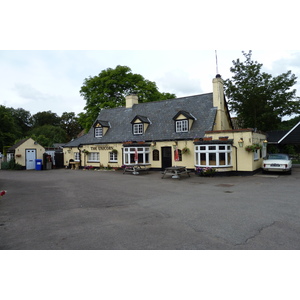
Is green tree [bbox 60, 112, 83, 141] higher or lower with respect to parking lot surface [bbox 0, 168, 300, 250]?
higher

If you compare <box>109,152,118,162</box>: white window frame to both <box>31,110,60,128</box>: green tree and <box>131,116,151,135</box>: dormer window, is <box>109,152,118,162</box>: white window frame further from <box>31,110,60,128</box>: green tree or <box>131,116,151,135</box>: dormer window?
<box>31,110,60,128</box>: green tree

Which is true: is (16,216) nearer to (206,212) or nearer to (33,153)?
(206,212)

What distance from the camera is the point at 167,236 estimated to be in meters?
5.57

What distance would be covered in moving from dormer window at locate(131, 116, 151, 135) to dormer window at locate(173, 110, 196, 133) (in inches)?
132

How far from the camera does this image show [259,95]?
25625 millimetres

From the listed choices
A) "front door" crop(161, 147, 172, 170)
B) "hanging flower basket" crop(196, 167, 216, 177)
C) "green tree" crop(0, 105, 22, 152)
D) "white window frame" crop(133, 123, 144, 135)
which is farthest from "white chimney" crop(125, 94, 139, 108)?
"green tree" crop(0, 105, 22, 152)

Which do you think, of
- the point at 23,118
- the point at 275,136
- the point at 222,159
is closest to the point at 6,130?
the point at 23,118

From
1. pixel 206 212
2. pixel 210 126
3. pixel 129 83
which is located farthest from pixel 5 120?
pixel 206 212

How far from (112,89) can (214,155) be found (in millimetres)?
21618

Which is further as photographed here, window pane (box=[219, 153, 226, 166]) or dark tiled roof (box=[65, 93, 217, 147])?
dark tiled roof (box=[65, 93, 217, 147])

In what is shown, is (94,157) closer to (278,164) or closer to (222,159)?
(222,159)

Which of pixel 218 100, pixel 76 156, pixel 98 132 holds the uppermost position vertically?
pixel 218 100

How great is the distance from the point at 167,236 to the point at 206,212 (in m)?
2.50

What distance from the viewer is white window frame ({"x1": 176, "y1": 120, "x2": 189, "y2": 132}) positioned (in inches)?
822
